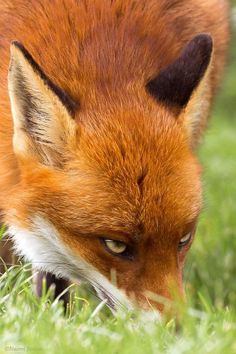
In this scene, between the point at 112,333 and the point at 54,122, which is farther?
the point at 54,122

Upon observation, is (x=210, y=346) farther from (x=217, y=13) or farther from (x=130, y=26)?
(x=217, y=13)

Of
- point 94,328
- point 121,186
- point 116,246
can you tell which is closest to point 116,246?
point 116,246

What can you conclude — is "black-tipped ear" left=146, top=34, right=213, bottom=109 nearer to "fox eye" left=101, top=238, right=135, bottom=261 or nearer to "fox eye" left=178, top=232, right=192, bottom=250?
"fox eye" left=178, top=232, right=192, bottom=250

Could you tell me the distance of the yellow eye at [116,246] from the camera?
15.8 feet

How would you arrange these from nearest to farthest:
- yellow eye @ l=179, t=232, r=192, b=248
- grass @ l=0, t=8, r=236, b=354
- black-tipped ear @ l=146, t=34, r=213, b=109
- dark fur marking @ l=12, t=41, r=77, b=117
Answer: grass @ l=0, t=8, r=236, b=354, dark fur marking @ l=12, t=41, r=77, b=117, yellow eye @ l=179, t=232, r=192, b=248, black-tipped ear @ l=146, t=34, r=213, b=109

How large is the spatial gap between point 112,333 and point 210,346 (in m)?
0.52

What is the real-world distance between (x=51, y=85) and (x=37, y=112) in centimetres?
26

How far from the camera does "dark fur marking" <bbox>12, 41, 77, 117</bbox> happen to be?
474 centimetres

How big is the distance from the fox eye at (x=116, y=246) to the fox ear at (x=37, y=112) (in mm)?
642

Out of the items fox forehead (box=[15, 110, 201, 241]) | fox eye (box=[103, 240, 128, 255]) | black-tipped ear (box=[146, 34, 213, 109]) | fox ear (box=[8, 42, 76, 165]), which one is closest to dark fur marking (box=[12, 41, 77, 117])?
fox ear (box=[8, 42, 76, 165])

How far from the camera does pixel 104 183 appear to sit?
4867 millimetres

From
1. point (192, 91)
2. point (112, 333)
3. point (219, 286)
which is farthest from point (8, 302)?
point (219, 286)

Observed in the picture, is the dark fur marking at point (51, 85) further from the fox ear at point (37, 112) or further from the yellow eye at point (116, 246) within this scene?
the yellow eye at point (116, 246)

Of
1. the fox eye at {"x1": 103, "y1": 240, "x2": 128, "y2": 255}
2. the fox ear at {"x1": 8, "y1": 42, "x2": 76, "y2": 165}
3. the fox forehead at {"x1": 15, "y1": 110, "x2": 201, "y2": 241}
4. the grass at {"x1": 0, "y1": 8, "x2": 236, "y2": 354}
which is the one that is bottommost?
the grass at {"x1": 0, "y1": 8, "x2": 236, "y2": 354}
